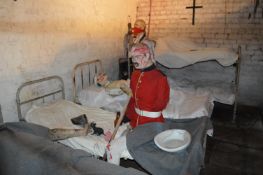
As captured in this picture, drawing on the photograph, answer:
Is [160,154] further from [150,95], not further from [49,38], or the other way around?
[49,38]

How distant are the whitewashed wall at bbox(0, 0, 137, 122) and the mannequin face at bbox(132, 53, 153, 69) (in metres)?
1.24

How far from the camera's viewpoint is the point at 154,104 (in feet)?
8.01

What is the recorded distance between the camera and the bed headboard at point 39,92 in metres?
2.67

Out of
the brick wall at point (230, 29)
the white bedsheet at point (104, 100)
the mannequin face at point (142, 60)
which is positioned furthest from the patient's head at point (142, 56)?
the brick wall at point (230, 29)

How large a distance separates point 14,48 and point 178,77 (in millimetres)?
3055

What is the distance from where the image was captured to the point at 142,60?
97.1 inches

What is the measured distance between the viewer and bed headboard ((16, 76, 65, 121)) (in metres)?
2.67

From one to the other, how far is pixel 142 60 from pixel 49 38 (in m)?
1.33

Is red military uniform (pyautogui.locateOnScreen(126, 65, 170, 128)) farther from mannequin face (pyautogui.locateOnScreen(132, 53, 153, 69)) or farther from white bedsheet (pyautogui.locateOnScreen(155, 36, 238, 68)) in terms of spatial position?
white bedsheet (pyautogui.locateOnScreen(155, 36, 238, 68))

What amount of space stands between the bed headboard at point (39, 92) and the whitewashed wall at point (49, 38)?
0.07 metres

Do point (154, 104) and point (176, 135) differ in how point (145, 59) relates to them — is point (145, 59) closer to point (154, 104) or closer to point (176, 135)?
point (154, 104)

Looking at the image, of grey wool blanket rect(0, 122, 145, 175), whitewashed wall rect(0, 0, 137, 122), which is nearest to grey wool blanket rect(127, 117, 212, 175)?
grey wool blanket rect(0, 122, 145, 175)

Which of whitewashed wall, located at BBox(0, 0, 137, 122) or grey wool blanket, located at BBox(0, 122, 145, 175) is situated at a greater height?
whitewashed wall, located at BBox(0, 0, 137, 122)

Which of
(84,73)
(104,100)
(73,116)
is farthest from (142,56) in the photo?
(84,73)
